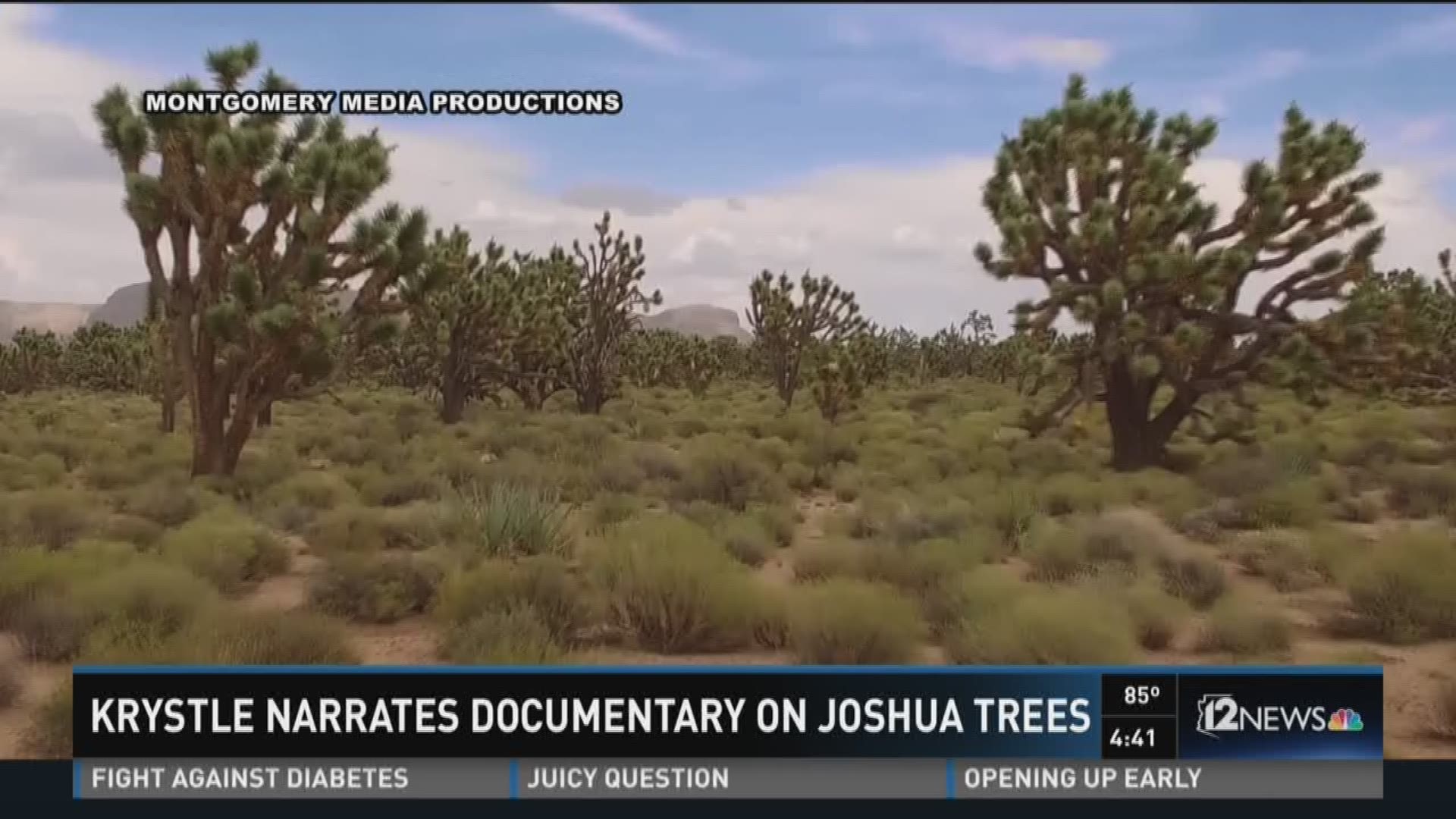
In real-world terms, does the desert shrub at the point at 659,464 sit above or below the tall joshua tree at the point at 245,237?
below

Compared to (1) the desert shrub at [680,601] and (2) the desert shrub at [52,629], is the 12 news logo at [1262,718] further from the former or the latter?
(2) the desert shrub at [52,629]

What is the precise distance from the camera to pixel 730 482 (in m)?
13.7

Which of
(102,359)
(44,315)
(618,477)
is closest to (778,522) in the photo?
(618,477)

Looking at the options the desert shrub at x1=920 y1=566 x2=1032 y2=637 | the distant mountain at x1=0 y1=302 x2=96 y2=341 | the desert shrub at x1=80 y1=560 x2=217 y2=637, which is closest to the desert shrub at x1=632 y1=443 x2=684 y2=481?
the desert shrub at x1=920 y1=566 x2=1032 y2=637

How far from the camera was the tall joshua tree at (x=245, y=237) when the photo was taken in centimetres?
1334

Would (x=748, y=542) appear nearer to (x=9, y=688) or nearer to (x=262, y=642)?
(x=262, y=642)

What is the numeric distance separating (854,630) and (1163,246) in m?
11.8

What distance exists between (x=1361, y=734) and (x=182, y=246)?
14.8 meters

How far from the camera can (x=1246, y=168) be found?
16094 millimetres

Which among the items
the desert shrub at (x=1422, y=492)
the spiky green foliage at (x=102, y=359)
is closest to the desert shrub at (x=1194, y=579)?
the desert shrub at (x=1422, y=492)

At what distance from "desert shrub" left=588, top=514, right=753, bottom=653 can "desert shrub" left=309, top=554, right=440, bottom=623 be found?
1.46 meters

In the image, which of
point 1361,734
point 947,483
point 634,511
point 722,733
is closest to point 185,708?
point 722,733

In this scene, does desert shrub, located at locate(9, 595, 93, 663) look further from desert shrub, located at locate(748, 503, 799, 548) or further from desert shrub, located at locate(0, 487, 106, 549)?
desert shrub, located at locate(748, 503, 799, 548)

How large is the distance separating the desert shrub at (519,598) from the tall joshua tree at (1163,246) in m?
11.0
